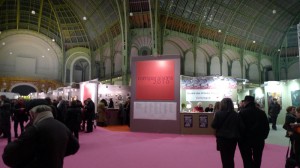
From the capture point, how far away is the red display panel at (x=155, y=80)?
12.2 metres

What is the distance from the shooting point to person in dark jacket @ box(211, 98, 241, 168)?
423 centimetres

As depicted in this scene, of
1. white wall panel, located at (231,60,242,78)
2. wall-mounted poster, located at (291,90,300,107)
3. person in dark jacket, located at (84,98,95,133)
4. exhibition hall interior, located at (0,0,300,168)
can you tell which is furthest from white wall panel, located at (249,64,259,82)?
person in dark jacket, located at (84,98,95,133)

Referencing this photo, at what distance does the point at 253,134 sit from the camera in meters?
4.34

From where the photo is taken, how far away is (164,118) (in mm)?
12016

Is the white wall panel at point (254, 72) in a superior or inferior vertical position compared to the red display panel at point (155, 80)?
superior

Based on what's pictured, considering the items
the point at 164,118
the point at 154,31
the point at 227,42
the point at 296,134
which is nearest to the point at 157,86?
the point at 164,118

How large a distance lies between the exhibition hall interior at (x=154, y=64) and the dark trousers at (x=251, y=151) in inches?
69.7

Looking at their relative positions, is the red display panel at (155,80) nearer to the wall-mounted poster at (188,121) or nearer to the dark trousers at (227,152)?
the wall-mounted poster at (188,121)

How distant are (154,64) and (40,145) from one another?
10.5 metres

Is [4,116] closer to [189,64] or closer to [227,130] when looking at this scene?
[227,130]

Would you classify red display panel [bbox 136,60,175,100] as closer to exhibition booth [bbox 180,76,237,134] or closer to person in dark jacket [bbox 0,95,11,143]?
exhibition booth [bbox 180,76,237,134]

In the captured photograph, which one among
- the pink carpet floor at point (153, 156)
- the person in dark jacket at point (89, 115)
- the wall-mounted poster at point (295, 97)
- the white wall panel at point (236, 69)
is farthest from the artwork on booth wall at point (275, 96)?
the white wall panel at point (236, 69)

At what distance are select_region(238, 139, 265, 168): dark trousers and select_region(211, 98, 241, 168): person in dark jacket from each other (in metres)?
0.22

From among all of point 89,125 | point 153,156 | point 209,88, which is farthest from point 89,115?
point 209,88
